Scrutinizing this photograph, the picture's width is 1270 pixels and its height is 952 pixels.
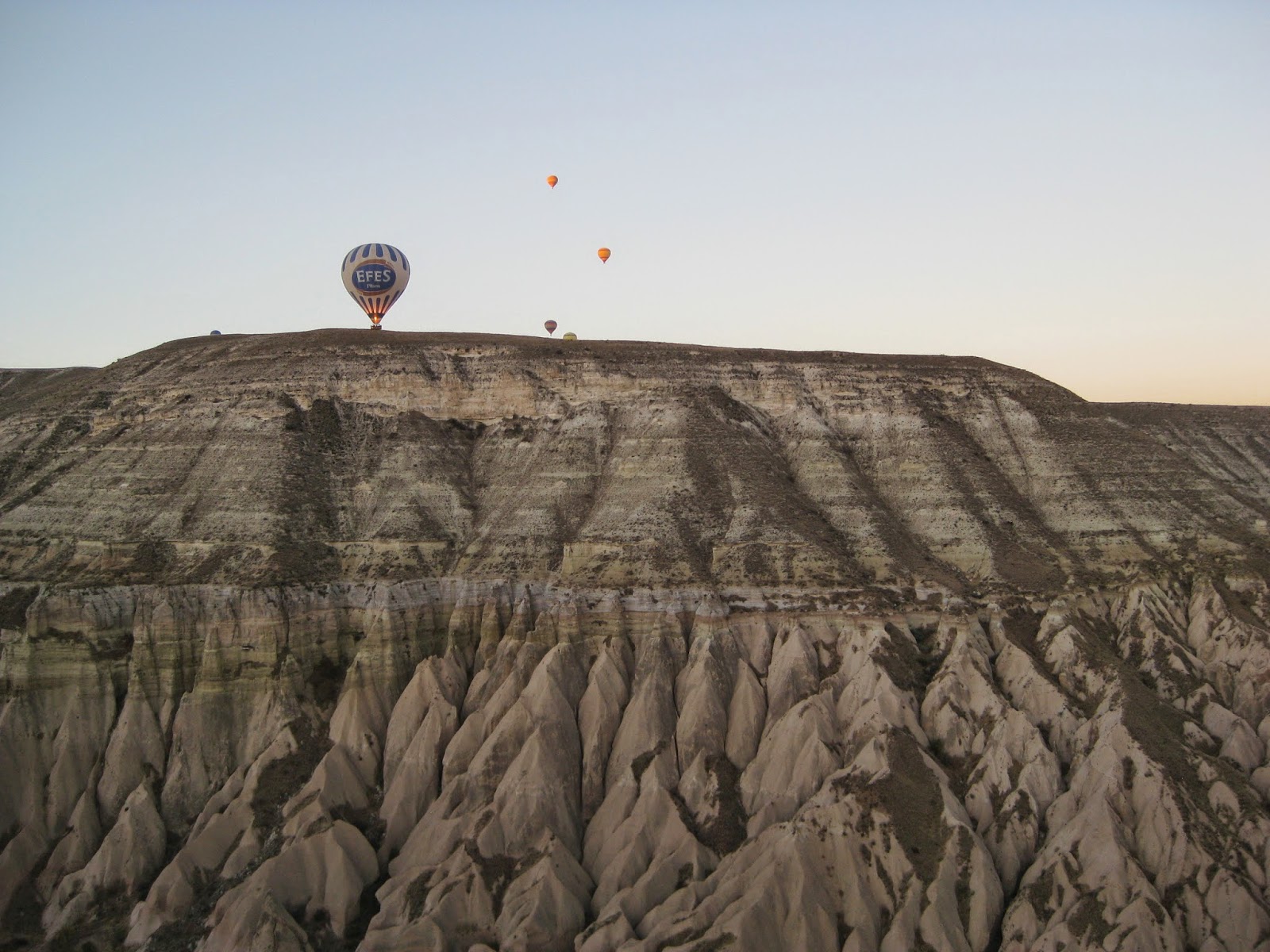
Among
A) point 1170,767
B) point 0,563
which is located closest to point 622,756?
point 1170,767

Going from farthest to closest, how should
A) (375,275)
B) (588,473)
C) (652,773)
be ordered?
(375,275) → (588,473) → (652,773)

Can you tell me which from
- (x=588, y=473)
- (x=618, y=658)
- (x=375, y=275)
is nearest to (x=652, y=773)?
(x=618, y=658)

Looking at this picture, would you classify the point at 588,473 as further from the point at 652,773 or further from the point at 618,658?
the point at 652,773

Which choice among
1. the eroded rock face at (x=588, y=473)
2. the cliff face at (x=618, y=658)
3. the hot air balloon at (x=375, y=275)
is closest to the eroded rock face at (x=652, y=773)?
the cliff face at (x=618, y=658)

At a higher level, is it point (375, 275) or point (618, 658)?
point (375, 275)

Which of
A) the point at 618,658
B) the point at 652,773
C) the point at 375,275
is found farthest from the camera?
the point at 375,275

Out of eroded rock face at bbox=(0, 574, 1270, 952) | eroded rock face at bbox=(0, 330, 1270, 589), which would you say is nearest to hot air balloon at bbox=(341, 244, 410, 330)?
eroded rock face at bbox=(0, 330, 1270, 589)

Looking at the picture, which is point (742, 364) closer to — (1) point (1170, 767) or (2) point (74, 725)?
(1) point (1170, 767)
